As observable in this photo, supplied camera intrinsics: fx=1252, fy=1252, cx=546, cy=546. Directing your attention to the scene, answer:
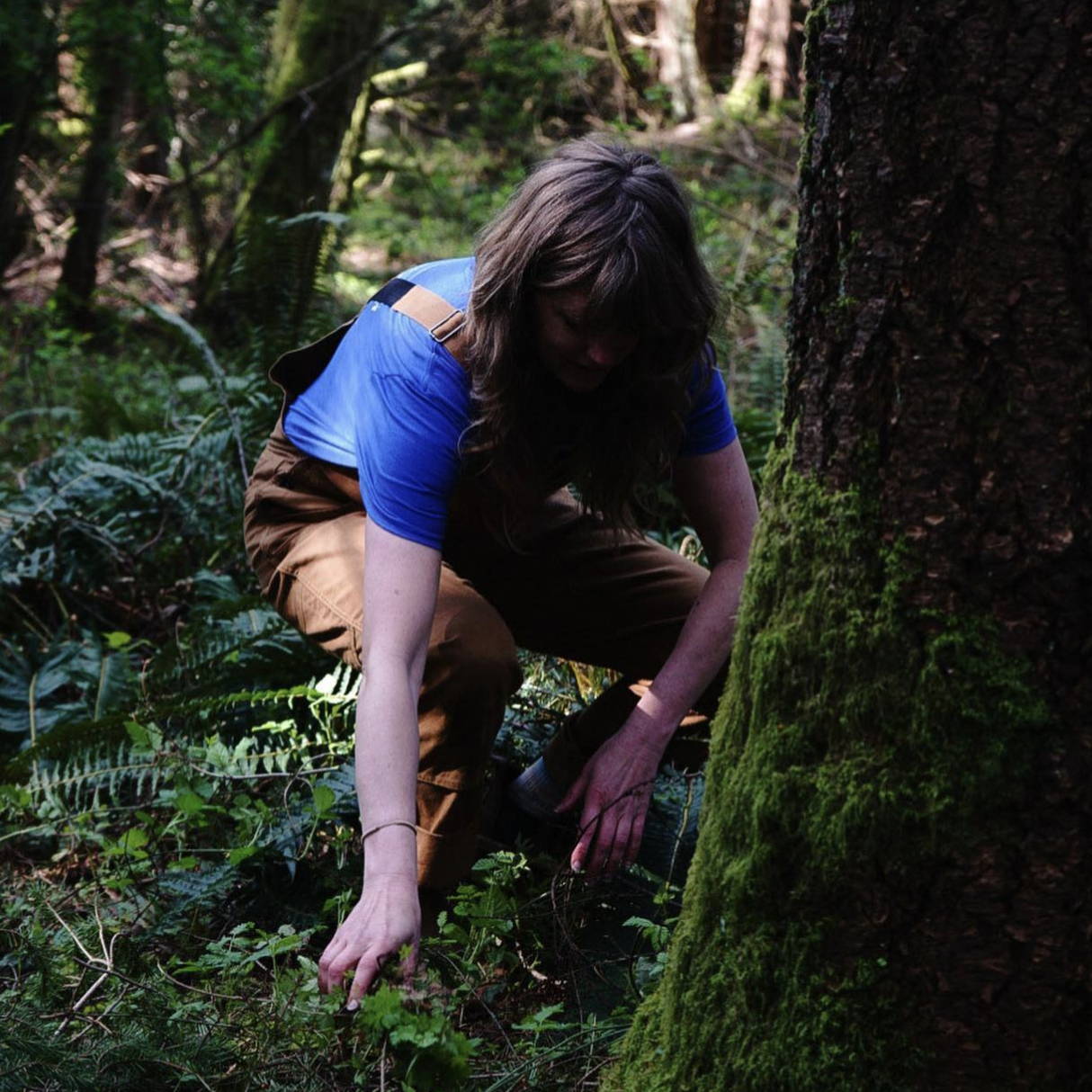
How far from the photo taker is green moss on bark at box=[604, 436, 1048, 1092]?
A: 152cm

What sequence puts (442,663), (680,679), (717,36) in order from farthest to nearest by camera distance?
(717,36), (680,679), (442,663)

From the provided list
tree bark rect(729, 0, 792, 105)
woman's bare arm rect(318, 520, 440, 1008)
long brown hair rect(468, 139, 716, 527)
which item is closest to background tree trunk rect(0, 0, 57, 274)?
long brown hair rect(468, 139, 716, 527)

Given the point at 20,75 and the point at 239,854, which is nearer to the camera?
the point at 239,854

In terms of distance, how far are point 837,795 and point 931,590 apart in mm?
285

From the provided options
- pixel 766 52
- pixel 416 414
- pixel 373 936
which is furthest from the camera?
pixel 766 52

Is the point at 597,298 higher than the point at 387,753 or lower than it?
higher

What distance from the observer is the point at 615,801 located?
8.21 feet

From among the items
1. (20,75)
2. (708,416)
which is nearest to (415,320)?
(708,416)

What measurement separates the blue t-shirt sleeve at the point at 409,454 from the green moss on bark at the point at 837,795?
84 cm

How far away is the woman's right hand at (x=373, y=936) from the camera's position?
1909mm

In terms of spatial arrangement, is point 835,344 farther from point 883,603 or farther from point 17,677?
point 17,677

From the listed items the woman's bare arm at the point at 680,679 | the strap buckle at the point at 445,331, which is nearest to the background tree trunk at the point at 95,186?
the strap buckle at the point at 445,331

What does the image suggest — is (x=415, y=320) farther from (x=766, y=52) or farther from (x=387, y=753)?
(x=766, y=52)

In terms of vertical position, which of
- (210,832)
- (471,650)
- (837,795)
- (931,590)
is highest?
(931,590)
